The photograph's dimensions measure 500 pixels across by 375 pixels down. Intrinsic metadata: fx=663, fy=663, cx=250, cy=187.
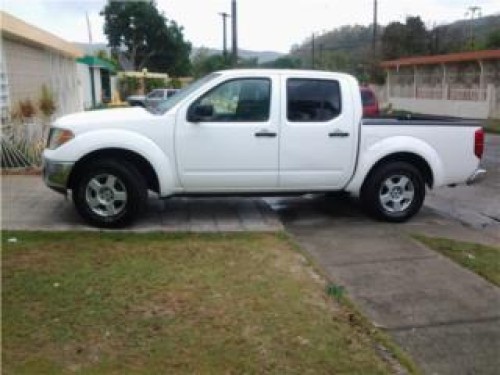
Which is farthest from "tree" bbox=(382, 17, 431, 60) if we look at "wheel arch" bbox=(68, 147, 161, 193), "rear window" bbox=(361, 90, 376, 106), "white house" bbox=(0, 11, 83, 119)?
"wheel arch" bbox=(68, 147, 161, 193)

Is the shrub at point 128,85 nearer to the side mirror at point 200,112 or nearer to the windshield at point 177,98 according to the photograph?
the windshield at point 177,98

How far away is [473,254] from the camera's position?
6.73 metres

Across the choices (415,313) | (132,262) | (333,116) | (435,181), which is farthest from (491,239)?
(132,262)

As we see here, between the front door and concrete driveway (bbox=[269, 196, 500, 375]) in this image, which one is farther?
the front door

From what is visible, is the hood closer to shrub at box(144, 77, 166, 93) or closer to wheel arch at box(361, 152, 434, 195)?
wheel arch at box(361, 152, 434, 195)

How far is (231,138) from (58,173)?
194 cm

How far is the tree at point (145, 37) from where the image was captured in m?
61.6

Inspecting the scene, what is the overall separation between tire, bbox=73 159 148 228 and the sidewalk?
1833 millimetres

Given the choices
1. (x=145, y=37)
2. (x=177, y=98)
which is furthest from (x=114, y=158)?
(x=145, y=37)

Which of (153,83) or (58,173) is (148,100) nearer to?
(58,173)

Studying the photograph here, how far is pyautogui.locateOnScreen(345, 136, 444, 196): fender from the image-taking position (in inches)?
313

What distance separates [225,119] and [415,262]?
2.68 m

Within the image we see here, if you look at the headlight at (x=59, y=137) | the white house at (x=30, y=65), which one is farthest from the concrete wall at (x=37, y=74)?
the headlight at (x=59, y=137)

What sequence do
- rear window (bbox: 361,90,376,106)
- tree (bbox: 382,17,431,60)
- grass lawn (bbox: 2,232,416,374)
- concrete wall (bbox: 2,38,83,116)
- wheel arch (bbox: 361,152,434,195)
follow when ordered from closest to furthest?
Answer: grass lawn (bbox: 2,232,416,374), wheel arch (bbox: 361,152,434,195), concrete wall (bbox: 2,38,83,116), rear window (bbox: 361,90,376,106), tree (bbox: 382,17,431,60)
